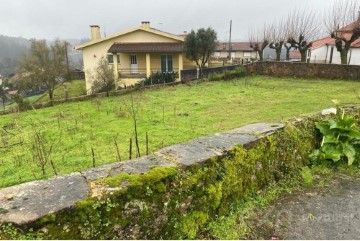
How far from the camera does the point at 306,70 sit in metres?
17.9

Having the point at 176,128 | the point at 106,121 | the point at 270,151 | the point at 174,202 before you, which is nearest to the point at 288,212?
the point at 270,151

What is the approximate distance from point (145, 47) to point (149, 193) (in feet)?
81.4

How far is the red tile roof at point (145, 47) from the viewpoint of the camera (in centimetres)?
2539

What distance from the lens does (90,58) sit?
27812mm

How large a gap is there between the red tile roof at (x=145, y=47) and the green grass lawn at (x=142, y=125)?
504 inches

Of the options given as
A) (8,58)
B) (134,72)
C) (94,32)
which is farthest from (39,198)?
(8,58)

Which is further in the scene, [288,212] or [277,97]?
[277,97]

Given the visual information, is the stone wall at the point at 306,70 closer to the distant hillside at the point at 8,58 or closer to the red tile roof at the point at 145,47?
the red tile roof at the point at 145,47

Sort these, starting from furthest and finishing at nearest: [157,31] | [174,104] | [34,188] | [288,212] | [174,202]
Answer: [157,31] → [174,104] → [288,212] → [174,202] → [34,188]

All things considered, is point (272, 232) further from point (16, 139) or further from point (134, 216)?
point (16, 139)

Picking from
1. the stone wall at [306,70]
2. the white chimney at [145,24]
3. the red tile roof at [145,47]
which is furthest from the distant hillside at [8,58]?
the stone wall at [306,70]

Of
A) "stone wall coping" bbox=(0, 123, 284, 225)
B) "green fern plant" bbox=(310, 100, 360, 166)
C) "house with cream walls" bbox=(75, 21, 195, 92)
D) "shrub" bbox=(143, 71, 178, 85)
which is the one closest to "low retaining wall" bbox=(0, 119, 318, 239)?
"stone wall coping" bbox=(0, 123, 284, 225)

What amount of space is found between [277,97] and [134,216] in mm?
10318

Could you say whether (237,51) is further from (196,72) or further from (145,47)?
(196,72)
